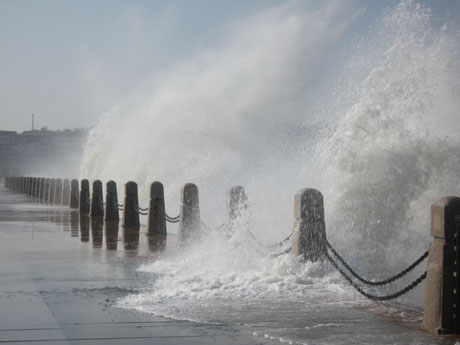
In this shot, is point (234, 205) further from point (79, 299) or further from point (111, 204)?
point (111, 204)

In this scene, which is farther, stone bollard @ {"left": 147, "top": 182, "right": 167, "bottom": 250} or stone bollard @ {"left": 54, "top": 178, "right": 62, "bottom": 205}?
stone bollard @ {"left": 54, "top": 178, "right": 62, "bottom": 205}

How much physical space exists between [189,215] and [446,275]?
831 cm

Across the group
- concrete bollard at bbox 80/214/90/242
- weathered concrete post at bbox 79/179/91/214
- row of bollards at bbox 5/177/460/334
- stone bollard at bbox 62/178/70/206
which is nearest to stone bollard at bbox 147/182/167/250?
row of bollards at bbox 5/177/460/334

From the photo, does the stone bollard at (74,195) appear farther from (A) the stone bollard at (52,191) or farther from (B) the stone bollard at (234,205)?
(B) the stone bollard at (234,205)

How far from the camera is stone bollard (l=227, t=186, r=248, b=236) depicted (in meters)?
11.8

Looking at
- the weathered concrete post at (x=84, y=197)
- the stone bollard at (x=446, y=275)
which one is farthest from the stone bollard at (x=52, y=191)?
the stone bollard at (x=446, y=275)

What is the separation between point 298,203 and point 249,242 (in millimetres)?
1874

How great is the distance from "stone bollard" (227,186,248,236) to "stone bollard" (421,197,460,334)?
5.81m

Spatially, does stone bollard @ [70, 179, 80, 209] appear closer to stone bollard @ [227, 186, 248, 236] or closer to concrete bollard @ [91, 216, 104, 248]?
concrete bollard @ [91, 216, 104, 248]

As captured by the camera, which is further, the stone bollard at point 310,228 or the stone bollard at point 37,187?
the stone bollard at point 37,187

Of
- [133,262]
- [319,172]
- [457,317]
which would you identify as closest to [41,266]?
[133,262]

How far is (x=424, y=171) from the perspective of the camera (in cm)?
1507

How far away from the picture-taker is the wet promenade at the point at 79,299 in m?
5.79

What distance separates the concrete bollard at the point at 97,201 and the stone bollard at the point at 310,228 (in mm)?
13805
